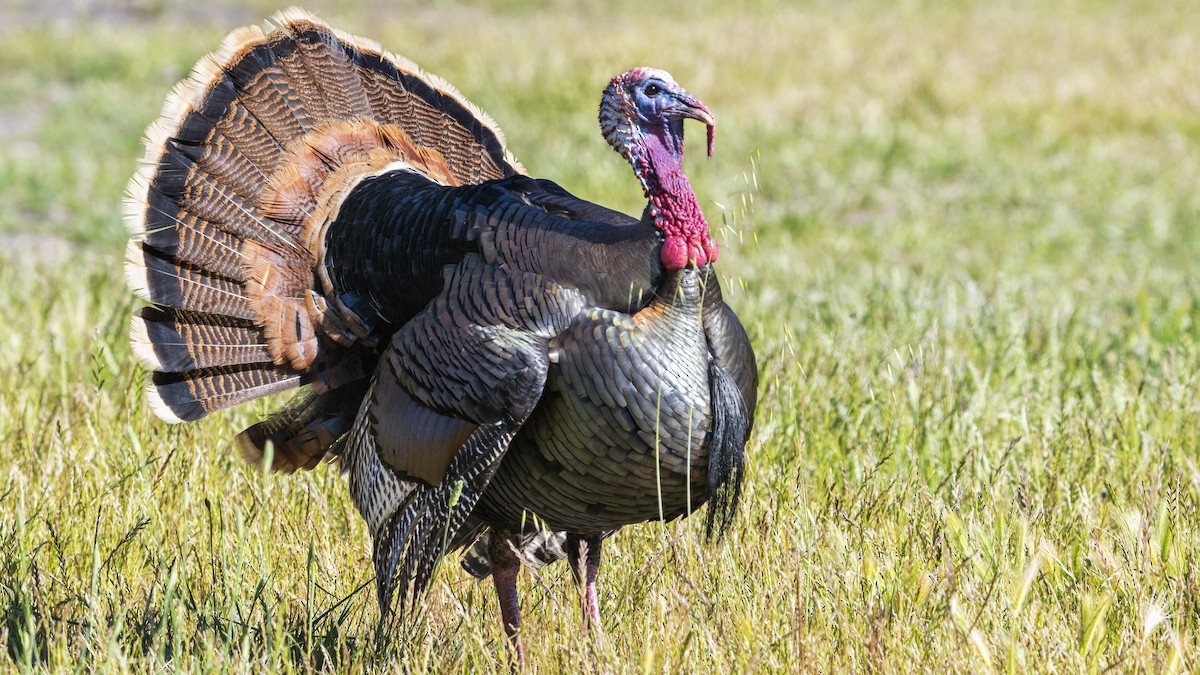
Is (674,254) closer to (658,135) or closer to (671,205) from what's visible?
(671,205)

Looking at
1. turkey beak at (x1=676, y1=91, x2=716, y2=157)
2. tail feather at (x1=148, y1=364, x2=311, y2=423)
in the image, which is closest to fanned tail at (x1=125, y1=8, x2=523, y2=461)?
tail feather at (x1=148, y1=364, x2=311, y2=423)

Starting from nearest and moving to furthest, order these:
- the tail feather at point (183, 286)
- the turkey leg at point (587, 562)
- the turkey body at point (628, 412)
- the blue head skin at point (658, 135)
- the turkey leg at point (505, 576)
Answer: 1. the turkey body at point (628, 412)
2. the blue head skin at point (658, 135)
3. the turkey leg at point (587, 562)
4. the turkey leg at point (505, 576)
5. the tail feather at point (183, 286)

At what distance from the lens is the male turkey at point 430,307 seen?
9.49 feet

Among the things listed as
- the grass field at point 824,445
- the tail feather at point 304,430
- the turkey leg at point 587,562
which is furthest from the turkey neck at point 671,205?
the tail feather at point 304,430

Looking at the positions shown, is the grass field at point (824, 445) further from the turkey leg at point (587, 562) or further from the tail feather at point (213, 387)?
the tail feather at point (213, 387)

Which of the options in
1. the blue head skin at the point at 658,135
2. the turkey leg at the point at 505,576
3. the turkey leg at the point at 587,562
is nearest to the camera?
the blue head skin at the point at 658,135

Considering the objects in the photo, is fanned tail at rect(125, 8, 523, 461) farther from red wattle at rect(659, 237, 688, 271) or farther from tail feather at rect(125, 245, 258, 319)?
red wattle at rect(659, 237, 688, 271)

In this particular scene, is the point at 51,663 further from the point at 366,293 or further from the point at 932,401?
the point at 932,401

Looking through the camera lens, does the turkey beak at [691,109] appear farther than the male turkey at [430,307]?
Yes

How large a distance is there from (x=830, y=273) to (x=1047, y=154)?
12.8ft

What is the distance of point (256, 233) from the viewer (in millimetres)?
3602

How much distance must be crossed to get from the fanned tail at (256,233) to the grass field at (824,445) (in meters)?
0.31

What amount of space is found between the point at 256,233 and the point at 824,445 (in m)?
1.71

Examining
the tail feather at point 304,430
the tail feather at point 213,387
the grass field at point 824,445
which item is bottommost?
the grass field at point 824,445
